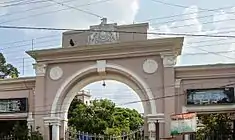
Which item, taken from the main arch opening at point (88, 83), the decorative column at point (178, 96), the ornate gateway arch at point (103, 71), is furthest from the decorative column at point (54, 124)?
the decorative column at point (178, 96)

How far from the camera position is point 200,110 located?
16.0m

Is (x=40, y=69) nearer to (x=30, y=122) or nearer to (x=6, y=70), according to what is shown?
(x=30, y=122)

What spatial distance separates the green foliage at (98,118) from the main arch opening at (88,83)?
1134 cm

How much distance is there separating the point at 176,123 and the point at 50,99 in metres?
5.18

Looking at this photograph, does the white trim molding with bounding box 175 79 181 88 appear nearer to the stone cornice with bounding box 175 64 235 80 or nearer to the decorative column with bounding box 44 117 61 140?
the stone cornice with bounding box 175 64 235 80

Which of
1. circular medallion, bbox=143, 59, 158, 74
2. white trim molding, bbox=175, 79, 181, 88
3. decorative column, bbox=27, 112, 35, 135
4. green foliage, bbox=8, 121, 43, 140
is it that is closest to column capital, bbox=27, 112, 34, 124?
decorative column, bbox=27, 112, 35, 135

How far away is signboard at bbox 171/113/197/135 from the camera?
14102 millimetres

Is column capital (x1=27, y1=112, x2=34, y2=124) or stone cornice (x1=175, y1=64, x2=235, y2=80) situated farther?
column capital (x1=27, y1=112, x2=34, y2=124)

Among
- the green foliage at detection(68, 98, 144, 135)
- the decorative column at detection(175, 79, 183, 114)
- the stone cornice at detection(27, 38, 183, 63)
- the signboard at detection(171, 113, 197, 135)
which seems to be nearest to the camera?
the signboard at detection(171, 113, 197, 135)

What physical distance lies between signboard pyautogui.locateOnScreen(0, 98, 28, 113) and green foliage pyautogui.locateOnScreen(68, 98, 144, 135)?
10542 millimetres

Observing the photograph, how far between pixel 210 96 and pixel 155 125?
208cm

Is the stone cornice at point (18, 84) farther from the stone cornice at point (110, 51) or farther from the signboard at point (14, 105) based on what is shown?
the stone cornice at point (110, 51)

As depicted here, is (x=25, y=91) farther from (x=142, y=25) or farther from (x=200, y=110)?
(x=200, y=110)

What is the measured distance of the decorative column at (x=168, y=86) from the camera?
52.2 feet
